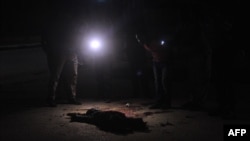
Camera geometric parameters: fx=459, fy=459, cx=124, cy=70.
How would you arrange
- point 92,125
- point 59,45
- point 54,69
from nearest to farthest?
point 92,125, point 59,45, point 54,69

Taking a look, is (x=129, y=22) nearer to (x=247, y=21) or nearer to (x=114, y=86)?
(x=114, y=86)

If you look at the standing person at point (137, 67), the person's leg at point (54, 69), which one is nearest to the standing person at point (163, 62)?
the standing person at point (137, 67)

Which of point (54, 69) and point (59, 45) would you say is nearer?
point (59, 45)

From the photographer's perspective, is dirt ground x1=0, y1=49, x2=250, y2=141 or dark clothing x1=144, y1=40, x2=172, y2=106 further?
dark clothing x1=144, y1=40, x2=172, y2=106

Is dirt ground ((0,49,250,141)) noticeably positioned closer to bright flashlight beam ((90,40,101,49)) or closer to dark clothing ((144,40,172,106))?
dark clothing ((144,40,172,106))

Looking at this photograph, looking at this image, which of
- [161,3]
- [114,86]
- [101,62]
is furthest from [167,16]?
[114,86]

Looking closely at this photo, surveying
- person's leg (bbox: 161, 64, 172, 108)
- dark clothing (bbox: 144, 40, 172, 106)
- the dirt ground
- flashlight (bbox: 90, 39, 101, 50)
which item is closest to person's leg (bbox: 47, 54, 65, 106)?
the dirt ground


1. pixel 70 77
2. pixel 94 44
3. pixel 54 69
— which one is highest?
pixel 94 44

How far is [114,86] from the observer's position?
41.2ft

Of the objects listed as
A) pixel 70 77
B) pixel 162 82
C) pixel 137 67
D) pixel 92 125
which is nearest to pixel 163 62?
pixel 162 82

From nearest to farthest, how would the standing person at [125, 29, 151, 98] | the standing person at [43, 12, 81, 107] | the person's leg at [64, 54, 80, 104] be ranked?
the standing person at [43, 12, 81, 107]
the person's leg at [64, 54, 80, 104]
the standing person at [125, 29, 151, 98]

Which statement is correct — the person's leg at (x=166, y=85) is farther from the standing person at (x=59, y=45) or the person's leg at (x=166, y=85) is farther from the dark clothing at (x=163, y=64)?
the standing person at (x=59, y=45)

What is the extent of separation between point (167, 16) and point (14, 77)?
→ 6.14 meters

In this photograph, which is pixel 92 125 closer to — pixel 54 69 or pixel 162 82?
pixel 162 82
